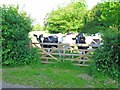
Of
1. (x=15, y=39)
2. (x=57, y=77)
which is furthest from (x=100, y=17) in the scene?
(x=57, y=77)

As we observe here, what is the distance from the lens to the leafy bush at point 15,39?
848 centimetres

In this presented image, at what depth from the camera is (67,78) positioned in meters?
6.96

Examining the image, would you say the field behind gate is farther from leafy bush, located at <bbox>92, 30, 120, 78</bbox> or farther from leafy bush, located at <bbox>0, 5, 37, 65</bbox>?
leafy bush, located at <bbox>92, 30, 120, 78</bbox>

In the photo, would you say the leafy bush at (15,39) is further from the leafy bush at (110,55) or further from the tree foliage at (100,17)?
the tree foliage at (100,17)

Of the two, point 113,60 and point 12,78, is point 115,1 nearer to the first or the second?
point 113,60

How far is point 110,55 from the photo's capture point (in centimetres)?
720

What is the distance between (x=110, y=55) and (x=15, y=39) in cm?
381

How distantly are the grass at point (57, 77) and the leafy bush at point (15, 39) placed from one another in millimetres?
425

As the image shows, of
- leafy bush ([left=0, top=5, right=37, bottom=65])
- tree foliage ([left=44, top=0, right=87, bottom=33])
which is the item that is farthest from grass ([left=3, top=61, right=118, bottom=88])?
tree foliage ([left=44, top=0, right=87, bottom=33])

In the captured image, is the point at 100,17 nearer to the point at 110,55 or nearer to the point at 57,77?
the point at 110,55

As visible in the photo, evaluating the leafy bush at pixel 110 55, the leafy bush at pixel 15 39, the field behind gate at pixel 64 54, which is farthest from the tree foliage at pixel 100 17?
the leafy bush at pixel 15 39

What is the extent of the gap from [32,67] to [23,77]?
160 centimetres

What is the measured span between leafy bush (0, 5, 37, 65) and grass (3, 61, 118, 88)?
43cm

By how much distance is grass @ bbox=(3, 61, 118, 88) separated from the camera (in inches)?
250
